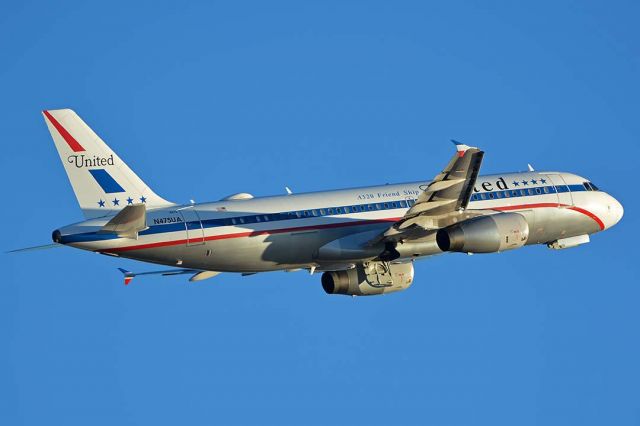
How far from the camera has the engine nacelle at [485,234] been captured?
53.7 metres

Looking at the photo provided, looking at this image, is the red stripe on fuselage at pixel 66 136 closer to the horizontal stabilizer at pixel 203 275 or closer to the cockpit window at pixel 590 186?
the horizontal stabilizer at pixel 203 275

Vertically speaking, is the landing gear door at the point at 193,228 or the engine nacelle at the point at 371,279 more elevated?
the landing gear door at the point at 193,228

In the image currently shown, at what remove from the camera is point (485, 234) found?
177ft

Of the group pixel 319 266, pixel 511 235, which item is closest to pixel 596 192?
pixel 511 235

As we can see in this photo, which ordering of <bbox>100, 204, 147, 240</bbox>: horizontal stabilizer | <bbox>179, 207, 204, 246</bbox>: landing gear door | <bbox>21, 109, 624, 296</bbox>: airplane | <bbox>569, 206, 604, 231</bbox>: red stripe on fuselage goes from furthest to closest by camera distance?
1. <bbox>569, 206, 604, 231</bbox>: red stripe on fuselage
2. <bbox>179, 207, 204, 246</bbox>: landing gear door
3. <bbox>21, 109, 624, 296</bbox>: airplane
4. <bbox>100, 204, 147, 240</bbox>: horizontal stabilizer

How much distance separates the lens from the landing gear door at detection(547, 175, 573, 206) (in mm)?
59812

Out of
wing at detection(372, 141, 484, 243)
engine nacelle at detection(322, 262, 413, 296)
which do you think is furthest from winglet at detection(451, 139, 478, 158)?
engine nacelle at detection(322, 262, 413, 296)

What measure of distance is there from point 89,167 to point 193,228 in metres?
4.48

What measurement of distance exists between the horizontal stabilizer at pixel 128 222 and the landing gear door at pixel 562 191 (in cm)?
1884

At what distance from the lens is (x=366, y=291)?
5838 centimetres

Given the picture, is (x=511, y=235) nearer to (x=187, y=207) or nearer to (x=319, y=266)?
(x=319, y=266)

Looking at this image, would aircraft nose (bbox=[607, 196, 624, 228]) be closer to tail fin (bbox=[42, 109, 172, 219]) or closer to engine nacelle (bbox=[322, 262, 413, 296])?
engine nacelle (bbox=[322, 262, 413, 296])

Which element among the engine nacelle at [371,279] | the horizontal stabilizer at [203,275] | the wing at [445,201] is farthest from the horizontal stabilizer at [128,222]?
the engine nacelle at [371,279]

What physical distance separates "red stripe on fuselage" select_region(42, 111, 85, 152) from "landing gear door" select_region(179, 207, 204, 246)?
450cm
